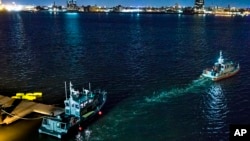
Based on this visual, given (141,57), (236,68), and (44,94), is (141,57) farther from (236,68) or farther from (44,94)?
(44,94)

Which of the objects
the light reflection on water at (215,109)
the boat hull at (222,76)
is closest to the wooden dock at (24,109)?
the light reflection on water at (215,109)

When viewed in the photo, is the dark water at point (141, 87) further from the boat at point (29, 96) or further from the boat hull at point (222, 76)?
the boat at point (29, 96)

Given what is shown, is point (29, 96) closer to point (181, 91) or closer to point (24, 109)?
point (24, 109)

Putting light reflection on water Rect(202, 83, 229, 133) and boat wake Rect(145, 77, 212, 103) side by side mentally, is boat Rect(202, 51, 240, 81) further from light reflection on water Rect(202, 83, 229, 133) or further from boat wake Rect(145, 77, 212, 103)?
light reflection on water Rect(202, 83, 229, 133)

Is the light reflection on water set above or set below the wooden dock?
below

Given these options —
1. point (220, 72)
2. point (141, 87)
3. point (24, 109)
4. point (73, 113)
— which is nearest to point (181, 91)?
point (141, 87)

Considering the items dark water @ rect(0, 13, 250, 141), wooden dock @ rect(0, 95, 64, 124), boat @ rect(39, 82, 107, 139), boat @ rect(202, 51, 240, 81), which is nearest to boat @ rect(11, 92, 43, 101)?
dark water @ rect(0, 13, 250, 141)
